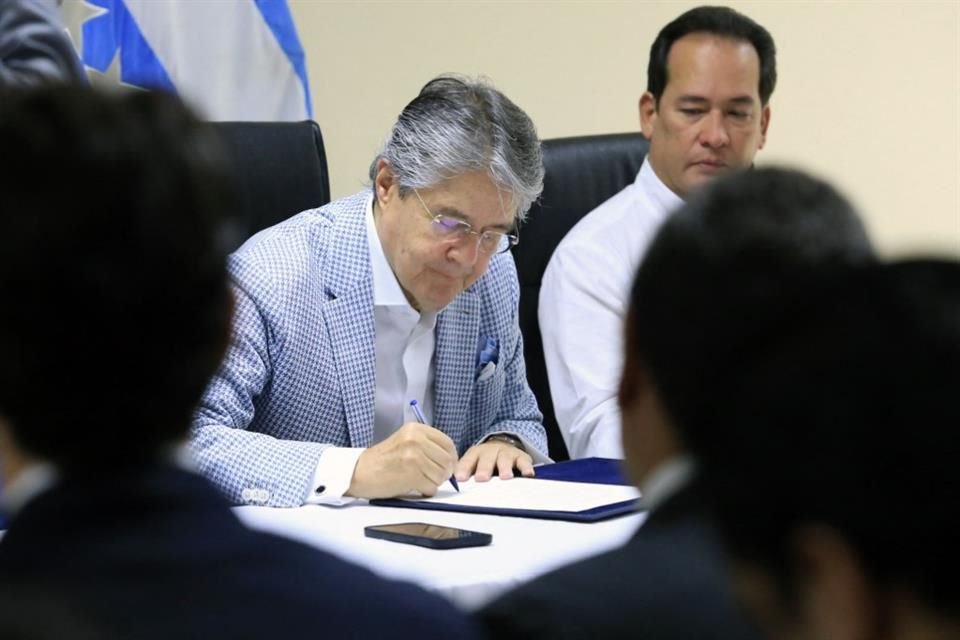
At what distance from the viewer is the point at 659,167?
3.63m

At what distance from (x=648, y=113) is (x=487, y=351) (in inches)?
40.3

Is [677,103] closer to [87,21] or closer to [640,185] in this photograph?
[640,185]

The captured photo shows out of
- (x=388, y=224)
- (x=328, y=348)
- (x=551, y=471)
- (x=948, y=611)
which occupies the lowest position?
(x=551, y=471)

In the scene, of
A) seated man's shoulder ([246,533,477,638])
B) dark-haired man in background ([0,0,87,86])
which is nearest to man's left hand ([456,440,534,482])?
dark-haired man in background ([0,0,87,86])

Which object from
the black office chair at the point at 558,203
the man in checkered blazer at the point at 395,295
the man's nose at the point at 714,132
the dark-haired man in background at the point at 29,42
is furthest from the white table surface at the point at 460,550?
the man's nose at the point at 714,132

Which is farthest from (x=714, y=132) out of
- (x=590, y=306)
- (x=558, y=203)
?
(x=590, y=306)

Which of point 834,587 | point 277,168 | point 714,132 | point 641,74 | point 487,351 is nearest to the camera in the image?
point 834,587

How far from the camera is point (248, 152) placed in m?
3.20

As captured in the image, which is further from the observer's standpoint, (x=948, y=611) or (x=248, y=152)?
(x=248, y=152)

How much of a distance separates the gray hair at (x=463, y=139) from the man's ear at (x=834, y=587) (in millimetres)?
2061

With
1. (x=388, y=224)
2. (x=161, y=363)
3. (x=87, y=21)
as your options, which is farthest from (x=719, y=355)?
(x=87, y=21)

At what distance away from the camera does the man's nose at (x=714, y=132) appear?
3.60m

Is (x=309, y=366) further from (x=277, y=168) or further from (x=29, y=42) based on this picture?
(x=29, y=42)

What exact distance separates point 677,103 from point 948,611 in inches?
120
